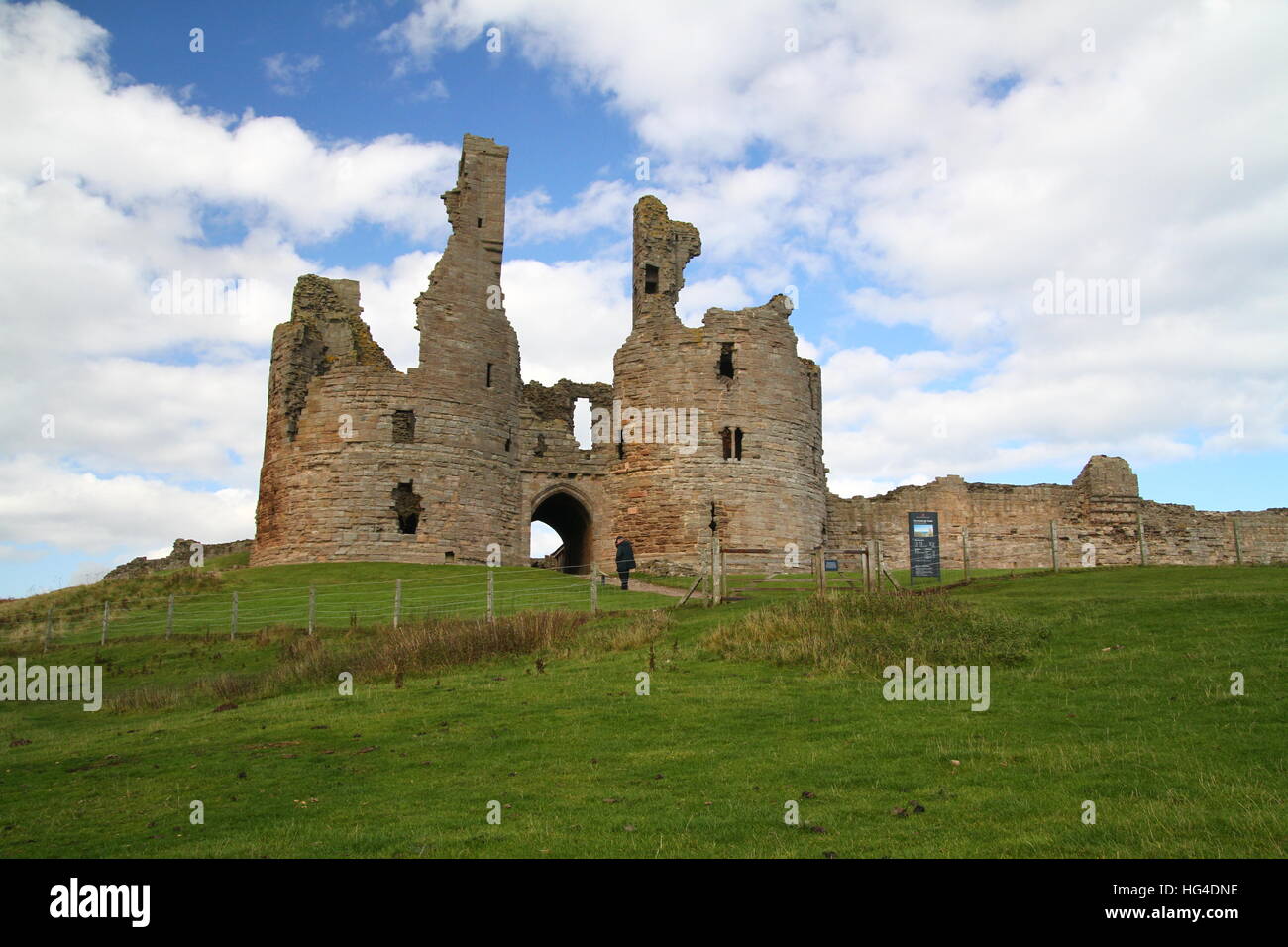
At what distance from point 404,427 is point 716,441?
1032 centimetres

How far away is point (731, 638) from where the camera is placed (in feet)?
52.5

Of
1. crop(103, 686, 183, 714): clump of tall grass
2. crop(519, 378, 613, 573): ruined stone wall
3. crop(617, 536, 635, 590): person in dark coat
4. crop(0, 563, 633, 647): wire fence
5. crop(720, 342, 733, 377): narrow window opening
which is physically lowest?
crop(103, 686, 183, 714): clump of tall grass

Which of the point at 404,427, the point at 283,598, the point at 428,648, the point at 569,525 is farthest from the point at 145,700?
the point at 569,525

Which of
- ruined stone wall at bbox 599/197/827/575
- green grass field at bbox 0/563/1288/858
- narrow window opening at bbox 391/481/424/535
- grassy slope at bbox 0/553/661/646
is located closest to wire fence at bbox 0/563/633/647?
grassy slope at bbox 0/553/661/646

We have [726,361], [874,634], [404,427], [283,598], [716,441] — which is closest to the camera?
[874,634]

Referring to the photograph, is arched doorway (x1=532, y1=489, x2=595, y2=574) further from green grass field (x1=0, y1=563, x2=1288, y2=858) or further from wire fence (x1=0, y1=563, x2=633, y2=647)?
green grass field (x1=0, y1=563, x2=1288, y2=858)

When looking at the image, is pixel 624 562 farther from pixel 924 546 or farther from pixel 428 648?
pixel 428 648

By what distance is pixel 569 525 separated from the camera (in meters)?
40.7

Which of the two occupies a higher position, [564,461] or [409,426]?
[409,426]

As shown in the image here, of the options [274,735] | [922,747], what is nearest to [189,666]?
[274,735]

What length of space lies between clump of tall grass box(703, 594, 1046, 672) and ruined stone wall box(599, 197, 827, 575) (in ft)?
52.3

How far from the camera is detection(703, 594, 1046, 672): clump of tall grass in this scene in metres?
13.8

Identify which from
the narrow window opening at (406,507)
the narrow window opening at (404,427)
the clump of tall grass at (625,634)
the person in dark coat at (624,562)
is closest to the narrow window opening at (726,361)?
the person in dark coat at (624,562)
